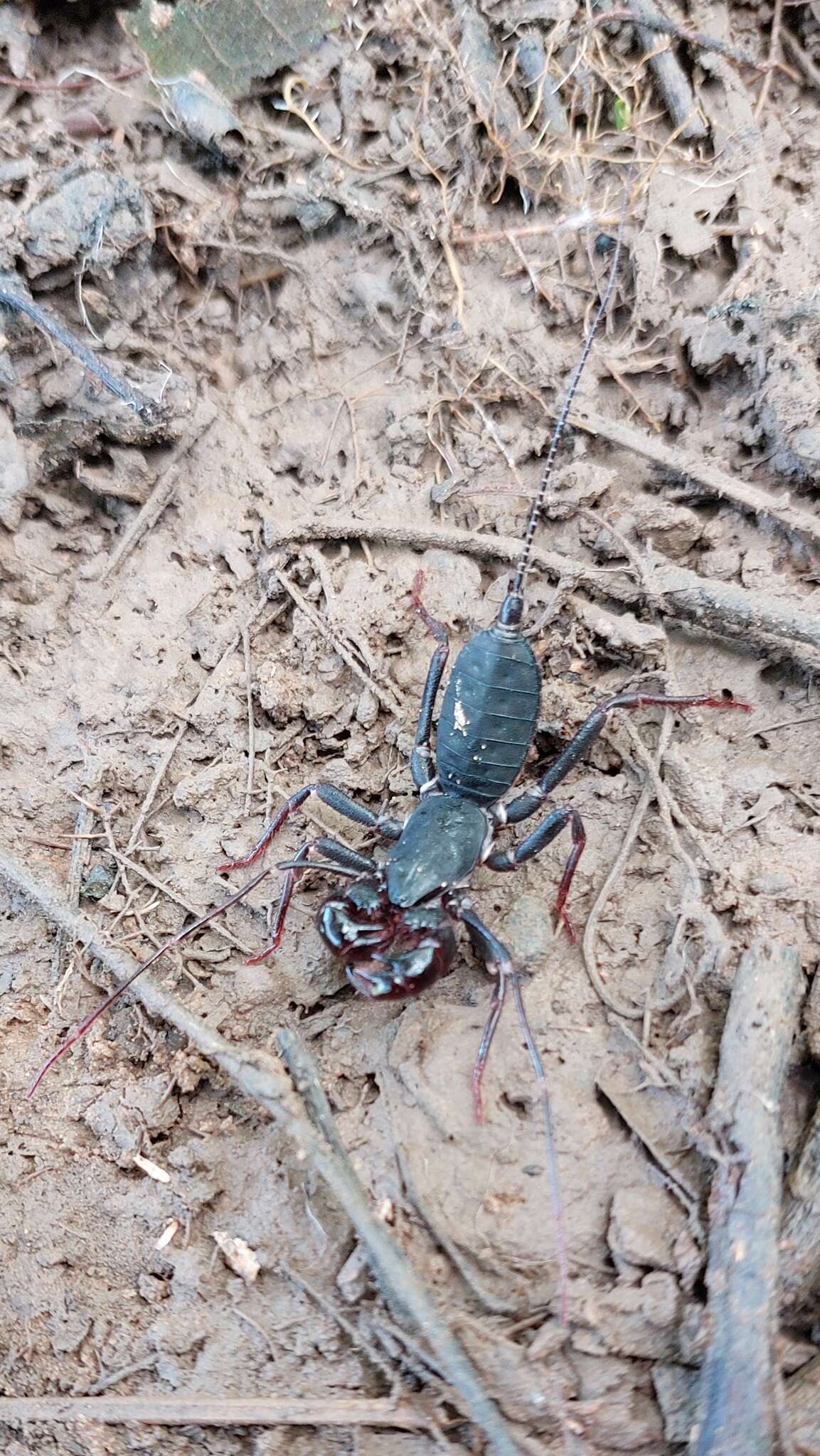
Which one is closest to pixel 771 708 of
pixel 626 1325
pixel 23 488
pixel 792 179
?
pixel 626 1325

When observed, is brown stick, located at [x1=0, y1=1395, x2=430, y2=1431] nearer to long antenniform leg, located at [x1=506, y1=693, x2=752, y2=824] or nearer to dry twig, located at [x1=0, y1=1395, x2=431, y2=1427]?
dry twig, located at [x1=0, y1=1395, x2=431, y2=1427]

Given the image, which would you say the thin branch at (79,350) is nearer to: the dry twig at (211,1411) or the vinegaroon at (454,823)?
the vinegaroon at (454,823)

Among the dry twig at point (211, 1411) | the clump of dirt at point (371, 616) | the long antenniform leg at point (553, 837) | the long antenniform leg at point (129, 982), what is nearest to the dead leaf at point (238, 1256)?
the clump of dirt at point (371, 616)

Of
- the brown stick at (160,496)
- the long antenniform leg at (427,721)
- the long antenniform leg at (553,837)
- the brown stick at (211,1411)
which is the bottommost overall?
the brown stick at (211,1411)

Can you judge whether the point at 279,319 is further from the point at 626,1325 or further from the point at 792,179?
the point at 626,1325

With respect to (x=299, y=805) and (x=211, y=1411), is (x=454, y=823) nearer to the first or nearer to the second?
(x=299, y=805)

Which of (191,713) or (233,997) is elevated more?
(191,713)

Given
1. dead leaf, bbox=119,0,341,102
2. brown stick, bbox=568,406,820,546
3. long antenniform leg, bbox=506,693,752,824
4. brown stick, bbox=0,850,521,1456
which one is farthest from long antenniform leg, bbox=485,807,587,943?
dead leaf, bbox=119,0,341,102
